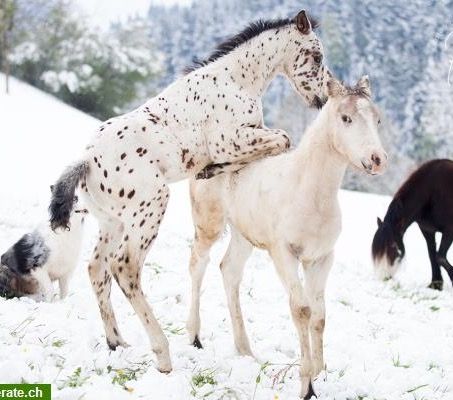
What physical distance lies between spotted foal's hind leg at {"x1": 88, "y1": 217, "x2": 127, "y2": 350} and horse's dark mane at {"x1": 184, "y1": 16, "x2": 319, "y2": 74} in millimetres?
1500

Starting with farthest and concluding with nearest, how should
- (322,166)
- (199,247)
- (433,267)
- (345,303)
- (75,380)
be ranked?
(433,267), (345,303), (199,247), (322,166), (75,380)

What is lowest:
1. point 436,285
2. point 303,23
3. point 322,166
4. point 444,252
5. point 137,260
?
point 436,285

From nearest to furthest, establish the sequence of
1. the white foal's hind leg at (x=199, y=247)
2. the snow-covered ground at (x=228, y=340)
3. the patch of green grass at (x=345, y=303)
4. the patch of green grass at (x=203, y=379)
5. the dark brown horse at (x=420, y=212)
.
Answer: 1. the snow-covered ground at (x=228, y=340)
2. the patch of green grass at (x=203, y=379)
3. the white foal's hind leg at (x=199, y=247)
4. the patch of green grass at (x=345, y=303)
5. the dark brown horse at (x=420, y=212)

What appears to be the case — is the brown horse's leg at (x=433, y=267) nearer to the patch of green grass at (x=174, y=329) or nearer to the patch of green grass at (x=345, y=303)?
the patch of green grass at (x=345, y=303)

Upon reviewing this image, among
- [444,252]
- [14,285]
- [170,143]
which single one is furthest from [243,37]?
[444,252]

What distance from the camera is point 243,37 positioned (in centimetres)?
530

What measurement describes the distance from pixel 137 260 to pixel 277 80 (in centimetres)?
4695

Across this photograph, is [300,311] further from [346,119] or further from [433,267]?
[433,267]

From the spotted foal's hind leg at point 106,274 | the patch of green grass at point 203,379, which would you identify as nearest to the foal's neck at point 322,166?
the patch of green grass at point 203,379

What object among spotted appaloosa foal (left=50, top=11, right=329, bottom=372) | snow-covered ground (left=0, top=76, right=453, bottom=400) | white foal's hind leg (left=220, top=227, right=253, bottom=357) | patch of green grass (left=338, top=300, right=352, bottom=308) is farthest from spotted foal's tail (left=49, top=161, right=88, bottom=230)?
patch of green grass (left=338, top=300, right=352, bottom=308)

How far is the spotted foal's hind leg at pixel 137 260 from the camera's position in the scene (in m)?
4.45

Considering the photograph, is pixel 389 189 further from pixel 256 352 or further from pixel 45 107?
pixel 256 352

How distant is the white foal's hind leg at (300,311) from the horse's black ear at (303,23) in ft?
6.50

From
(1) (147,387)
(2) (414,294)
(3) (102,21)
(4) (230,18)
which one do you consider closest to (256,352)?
(1) (147,387)
